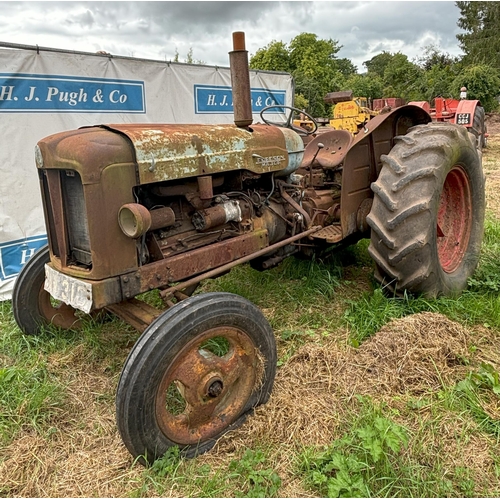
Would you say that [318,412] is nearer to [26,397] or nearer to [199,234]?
[199,234]

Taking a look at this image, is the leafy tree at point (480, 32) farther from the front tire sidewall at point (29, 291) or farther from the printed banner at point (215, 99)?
the front tire sidewall at point (29, 291)

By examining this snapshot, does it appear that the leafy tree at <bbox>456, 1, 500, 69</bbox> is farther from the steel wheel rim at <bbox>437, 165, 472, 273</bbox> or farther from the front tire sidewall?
the front tire sidewall

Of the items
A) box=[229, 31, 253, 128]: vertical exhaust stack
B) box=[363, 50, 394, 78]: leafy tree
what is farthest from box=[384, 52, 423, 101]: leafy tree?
box=[229, 31, 253, 128]: vertical exhaust stack

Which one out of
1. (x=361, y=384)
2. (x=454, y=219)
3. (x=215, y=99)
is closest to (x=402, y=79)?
(x=215, y=99)

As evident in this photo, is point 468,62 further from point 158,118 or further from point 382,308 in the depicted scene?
point 382,308

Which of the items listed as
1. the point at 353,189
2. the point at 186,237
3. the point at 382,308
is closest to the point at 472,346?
the point at 382,308

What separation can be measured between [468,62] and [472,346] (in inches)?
1231

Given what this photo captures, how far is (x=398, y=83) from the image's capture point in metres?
30.7

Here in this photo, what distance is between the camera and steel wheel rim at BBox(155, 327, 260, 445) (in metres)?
2.00

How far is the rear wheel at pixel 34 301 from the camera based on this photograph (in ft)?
9.48

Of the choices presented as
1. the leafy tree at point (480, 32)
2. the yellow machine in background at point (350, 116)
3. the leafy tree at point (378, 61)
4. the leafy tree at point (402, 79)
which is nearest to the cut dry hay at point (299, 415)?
the yellow machine in background at point (350, 116)

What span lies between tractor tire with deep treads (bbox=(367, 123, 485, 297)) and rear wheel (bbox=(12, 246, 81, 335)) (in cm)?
217

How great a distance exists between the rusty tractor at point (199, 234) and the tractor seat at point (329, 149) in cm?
26

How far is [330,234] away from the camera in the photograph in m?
3.28
